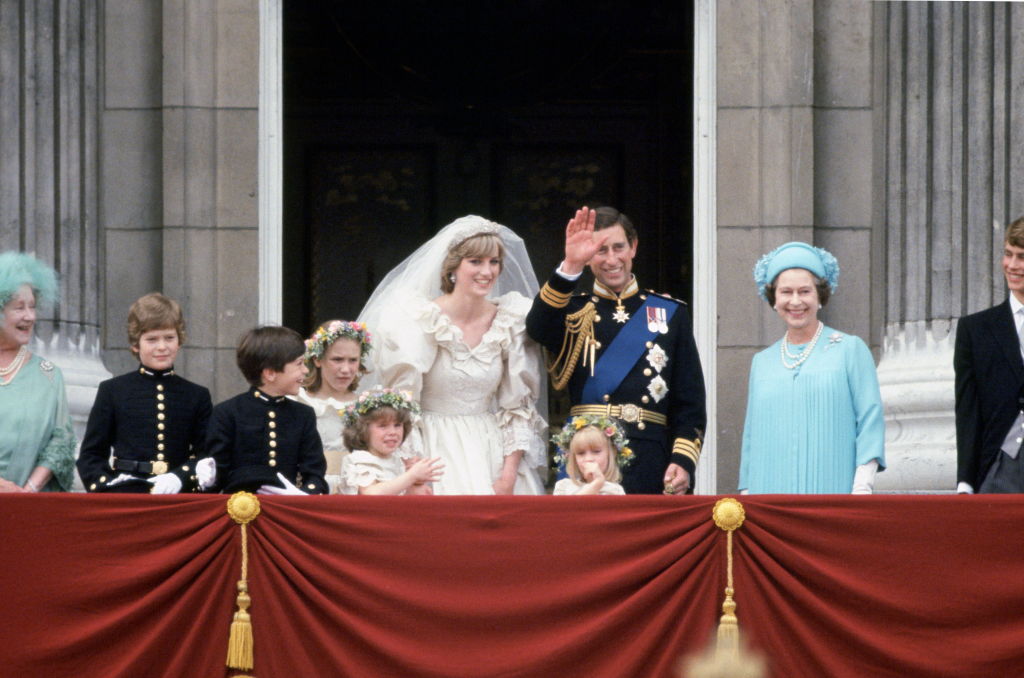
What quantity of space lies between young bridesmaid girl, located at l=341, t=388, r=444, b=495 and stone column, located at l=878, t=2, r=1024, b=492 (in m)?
2.75

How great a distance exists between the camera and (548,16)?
12.0m

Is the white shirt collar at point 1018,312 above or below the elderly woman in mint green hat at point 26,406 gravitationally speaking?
above

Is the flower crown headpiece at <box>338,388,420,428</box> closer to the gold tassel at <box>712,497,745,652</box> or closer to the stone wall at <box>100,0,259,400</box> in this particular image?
the gold tassel at <box>712,497,745,652</box>

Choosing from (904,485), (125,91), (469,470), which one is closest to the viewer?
(469,470)

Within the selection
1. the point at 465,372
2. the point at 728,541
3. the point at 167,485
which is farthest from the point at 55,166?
the point at 728,541

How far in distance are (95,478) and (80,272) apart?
8.61 feet

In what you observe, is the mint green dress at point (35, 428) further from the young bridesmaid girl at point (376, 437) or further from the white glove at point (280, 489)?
the young bridesmaid girl at point (376, 437)

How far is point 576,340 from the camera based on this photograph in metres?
7.69

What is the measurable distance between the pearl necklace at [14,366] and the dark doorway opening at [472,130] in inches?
174

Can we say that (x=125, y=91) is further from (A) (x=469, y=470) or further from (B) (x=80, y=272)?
(A) (x=469, y=470)

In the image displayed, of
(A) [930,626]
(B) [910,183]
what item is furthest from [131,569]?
(B) [910,183]

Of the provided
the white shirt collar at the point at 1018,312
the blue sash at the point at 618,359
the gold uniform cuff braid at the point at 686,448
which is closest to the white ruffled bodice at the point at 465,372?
the blue sash at the point at 618,359

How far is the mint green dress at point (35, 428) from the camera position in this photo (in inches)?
290

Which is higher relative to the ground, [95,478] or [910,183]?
[910,183]
